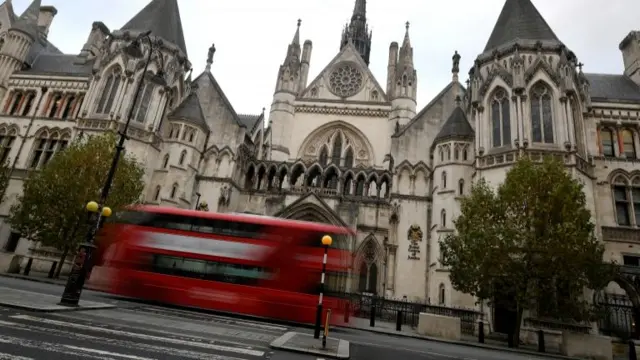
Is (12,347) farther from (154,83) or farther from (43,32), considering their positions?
Answer: (43,32)

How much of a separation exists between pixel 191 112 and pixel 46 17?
23.3 meters

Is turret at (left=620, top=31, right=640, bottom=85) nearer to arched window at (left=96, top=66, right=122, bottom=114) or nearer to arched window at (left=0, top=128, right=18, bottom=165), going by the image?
arched window at (left=96, top=66, right=122, bottom=114)

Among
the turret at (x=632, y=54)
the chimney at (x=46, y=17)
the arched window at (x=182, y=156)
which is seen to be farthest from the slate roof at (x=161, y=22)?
the turret at (x=632, y=54)

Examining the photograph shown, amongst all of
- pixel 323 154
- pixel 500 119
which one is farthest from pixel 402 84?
pixel 500 119

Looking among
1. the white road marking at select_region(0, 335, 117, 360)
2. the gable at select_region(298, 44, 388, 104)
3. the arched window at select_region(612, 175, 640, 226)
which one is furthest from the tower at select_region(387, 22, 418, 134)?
the white road marking at select_region(0, 335, 117, 360)

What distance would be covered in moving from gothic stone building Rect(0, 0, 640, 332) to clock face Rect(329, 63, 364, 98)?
6184 mm

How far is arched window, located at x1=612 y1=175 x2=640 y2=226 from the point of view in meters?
22.0

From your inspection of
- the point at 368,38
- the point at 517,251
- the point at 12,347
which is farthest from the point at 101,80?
the point at 368,38

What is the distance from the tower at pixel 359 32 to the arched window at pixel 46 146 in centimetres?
4674

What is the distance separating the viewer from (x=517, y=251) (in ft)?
52.8

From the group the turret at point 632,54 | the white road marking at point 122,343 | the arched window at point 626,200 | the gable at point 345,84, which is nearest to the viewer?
the white road marking at point 122,343

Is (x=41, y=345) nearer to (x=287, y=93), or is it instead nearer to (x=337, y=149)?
(x=337, y=149)

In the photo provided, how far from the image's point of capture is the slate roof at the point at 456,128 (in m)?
25.5

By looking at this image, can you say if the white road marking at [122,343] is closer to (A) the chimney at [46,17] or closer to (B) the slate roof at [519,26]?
(B) the slate roof at [519,26]
